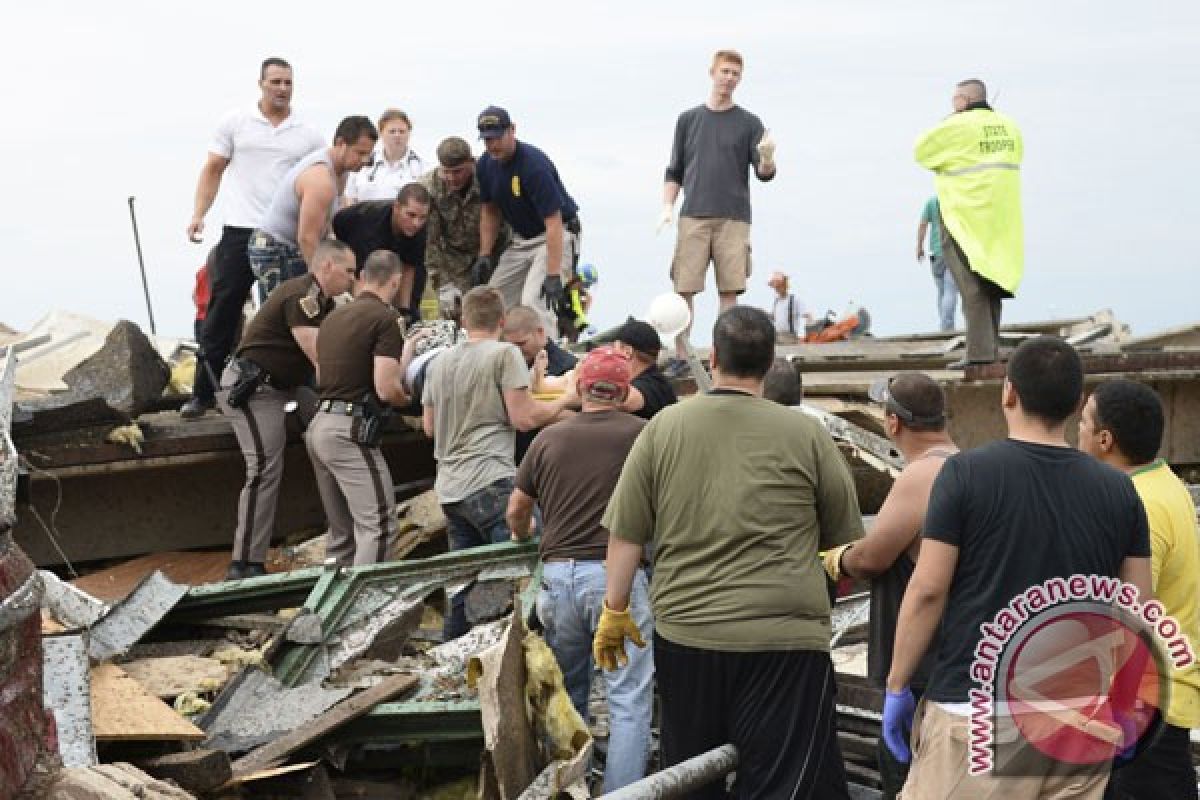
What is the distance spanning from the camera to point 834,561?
5.83m

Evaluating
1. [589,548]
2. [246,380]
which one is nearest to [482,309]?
[589,548]

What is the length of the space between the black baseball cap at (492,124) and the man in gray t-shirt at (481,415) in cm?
227

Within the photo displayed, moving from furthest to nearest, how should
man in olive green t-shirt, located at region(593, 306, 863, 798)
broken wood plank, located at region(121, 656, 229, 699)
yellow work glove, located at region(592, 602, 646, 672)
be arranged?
1. broken wood plank, located at region(121, 656, 229, 699)
2. yellow work glove, located at region(592, 602, 646, 672)
3. man in olive green t-shirt, located at region(593, 306, 863, 798)

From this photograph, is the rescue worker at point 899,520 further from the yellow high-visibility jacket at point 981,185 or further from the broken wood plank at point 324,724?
the yellow high-visibility jacket at point 981,185

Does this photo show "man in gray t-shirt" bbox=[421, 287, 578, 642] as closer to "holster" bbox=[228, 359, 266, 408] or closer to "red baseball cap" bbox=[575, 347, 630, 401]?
"red baseball cap" bbox=[575, 347, 630, 401]

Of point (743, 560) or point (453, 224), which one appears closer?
point (743, 560)

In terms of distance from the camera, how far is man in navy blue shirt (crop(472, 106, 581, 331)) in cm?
1040

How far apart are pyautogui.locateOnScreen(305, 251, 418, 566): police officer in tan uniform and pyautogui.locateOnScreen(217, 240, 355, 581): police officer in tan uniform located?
A: 1.33 ft

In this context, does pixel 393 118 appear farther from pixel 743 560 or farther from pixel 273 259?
pixel 743 560

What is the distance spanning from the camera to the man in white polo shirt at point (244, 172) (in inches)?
393

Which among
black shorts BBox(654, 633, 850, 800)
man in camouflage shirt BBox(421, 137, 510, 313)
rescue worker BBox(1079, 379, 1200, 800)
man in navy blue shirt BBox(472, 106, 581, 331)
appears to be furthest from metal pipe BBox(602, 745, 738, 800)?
man in camouflage shirt BBox(421, 137, 510, 313)

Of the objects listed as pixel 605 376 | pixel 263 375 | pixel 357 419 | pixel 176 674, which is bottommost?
pixel 176 674

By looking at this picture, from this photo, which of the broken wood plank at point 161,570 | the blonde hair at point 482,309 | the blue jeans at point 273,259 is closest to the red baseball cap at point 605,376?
the blonde hair at point 482,309

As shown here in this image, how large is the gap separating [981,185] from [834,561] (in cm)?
584
